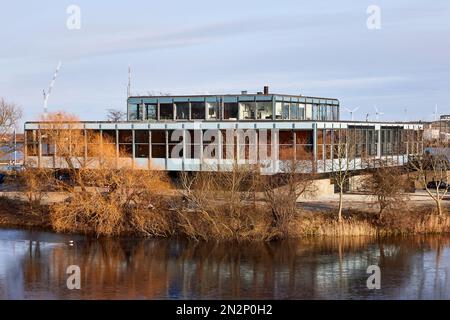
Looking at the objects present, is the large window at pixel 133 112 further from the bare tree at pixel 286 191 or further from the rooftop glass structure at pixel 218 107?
the bare tree at pixel 286 191

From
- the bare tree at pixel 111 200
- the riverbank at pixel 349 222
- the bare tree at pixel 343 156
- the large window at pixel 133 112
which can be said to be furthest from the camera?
the large window at pixel 133 112

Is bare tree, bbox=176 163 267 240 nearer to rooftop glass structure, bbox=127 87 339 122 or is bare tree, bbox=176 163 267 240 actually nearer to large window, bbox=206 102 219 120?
rooftop glass structure, bbox=127 87 339 122

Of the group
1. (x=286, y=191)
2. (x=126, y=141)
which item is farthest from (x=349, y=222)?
(x=126, y=141)

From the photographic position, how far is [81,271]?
42.0 metres

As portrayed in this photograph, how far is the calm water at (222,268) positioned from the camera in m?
37.4

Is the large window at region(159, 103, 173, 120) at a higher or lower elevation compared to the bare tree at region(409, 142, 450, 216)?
higher

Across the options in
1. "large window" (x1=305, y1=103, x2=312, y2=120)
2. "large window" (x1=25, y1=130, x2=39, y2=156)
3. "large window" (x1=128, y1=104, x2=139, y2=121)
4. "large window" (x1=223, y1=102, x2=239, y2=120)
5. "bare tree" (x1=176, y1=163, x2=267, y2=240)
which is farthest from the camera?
"large window" (x1=305, y1=103, x2=312, y2=120)

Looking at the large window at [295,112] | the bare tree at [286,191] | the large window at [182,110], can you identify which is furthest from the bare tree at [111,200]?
the large window at [295,112]

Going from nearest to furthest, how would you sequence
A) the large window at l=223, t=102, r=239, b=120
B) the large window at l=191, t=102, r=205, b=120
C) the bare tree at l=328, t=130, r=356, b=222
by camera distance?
the bare tree at l=328, t=130, r=356, b=222
the large window at l=223, t=102, r=239, b=120
the large window at l=191, t=102, r=205, b=120

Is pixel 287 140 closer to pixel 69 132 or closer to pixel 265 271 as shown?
pixel 69 132

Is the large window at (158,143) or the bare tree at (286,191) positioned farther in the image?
the large window at (158,143)

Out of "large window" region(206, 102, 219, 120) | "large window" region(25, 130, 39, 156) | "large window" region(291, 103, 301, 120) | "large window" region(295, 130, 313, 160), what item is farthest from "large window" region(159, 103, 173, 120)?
"large window" region(295, 130, 313, 160)

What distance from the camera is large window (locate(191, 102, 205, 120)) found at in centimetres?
7488

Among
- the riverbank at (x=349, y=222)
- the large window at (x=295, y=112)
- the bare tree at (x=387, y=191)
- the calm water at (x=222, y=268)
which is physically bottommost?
the calm water at (x=222, y=268)
